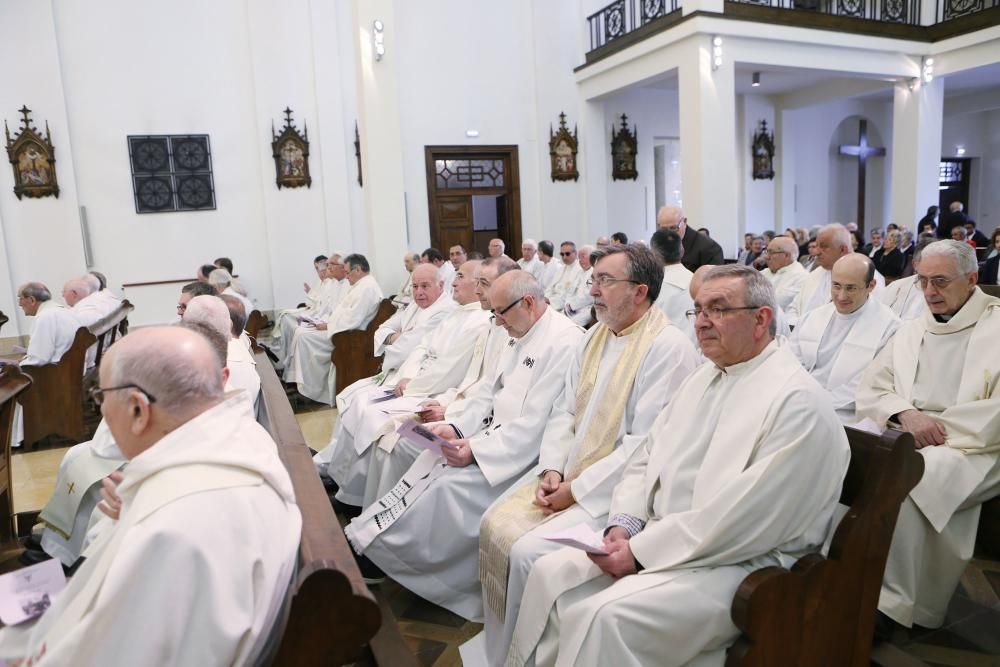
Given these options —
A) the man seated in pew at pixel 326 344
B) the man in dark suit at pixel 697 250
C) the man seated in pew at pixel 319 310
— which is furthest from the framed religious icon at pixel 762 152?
the man seated in pew at pixel 326 344

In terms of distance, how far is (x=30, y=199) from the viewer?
35.3 ft

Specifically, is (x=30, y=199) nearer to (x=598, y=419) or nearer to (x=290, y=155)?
(x=290, y=155)

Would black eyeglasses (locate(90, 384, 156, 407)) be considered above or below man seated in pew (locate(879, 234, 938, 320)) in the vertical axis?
above

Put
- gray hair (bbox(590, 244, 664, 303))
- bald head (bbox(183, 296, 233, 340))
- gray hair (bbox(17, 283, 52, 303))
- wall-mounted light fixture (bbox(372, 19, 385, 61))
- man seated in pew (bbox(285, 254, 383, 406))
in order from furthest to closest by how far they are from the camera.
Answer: wall-mounted light fixture (bbox(372, 19, 385, 61)), man seated in pew (bbox(285, 254, 383, 406)), gray hair (bbox(17, 283, 52, 303)), bald head (bbox(183, 296, 233, 340)), gray hair (bbox(590, 244, 664, 303))

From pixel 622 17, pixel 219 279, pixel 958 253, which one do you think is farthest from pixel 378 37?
pixel 958 253

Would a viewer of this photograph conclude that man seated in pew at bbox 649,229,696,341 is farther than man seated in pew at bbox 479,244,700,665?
Yes

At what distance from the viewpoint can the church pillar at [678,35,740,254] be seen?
9930 millimetres

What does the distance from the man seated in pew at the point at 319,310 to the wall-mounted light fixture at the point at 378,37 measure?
9.12 feet

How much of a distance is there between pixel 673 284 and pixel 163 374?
392cm

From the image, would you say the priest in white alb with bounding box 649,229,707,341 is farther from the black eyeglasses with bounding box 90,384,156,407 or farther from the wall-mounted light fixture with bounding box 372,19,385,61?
the wall-mounted light fixture with bounding box 372,19,385,61

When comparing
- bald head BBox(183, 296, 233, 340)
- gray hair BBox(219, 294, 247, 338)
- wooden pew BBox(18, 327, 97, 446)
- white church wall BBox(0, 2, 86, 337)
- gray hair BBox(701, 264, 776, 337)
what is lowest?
wooden pew BBox(18, 327, 97, 446)

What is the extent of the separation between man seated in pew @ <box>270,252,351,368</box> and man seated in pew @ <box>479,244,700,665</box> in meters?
6.22

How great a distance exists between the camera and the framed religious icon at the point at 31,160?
1054 cm

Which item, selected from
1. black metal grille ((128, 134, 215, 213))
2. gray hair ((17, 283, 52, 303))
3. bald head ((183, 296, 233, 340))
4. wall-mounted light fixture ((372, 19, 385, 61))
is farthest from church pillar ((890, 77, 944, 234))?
gray hair ((17, 283, 52, 303))
